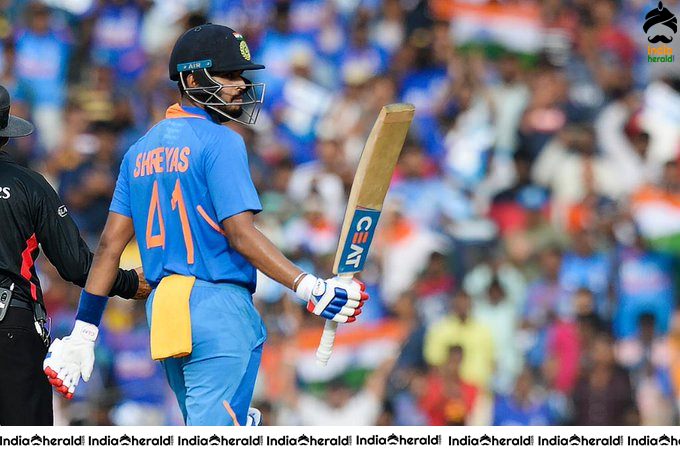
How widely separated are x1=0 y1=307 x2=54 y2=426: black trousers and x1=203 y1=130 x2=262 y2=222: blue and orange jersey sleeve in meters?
1.12

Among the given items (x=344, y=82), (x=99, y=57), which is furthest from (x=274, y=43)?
(x=99, y=57)

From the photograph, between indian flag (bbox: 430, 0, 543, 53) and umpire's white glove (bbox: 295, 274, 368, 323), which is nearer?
umpire's white glove (bbox: 295, 274, 368, 323)

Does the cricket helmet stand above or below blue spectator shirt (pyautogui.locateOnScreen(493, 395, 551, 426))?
above

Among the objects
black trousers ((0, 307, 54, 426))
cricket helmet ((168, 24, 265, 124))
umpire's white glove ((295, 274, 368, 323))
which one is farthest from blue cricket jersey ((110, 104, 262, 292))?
black trousers ((0, 307, 54, 426))

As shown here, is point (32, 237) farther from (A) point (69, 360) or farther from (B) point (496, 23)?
(B) point (496, 23)

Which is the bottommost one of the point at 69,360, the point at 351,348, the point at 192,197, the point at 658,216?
the point at 351,348

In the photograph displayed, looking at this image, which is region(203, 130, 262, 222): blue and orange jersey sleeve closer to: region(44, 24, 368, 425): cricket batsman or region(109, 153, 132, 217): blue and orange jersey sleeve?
region(44, 24, 368, 425): cricket batsman

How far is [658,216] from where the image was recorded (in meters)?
10.2

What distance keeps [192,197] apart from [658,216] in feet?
18.5

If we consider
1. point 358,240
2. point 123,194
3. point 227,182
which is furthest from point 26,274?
point 358,240

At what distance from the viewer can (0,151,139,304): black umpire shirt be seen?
19.3 feet

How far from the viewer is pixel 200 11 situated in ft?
41.4

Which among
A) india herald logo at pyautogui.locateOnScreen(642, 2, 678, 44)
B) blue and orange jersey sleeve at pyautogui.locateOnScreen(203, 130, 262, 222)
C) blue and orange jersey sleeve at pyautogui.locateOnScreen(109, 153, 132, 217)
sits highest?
blue and orange jersey sleeve at pyautogui.locateOnScreen(203, 130, 262, 222)

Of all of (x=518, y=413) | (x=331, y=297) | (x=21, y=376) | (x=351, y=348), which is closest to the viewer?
(x=331, y=297)
